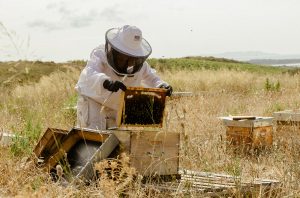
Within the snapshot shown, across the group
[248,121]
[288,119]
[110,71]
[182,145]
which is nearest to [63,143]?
[110,71]

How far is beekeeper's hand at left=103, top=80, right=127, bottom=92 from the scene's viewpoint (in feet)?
14.0

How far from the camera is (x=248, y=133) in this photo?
6.13m

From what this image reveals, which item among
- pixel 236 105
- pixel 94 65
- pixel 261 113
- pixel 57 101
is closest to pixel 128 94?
pixel 94 65

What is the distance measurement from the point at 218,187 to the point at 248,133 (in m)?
2.46

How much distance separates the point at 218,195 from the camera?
370 centimetres

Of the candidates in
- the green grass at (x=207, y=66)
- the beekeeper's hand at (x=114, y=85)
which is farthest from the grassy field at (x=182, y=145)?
the green grass at (x=207, y=66)

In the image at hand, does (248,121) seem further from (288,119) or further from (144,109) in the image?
(144,109)

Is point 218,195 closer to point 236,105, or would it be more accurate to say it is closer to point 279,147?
point 279,147

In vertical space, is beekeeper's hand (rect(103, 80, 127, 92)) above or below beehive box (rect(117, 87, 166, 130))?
above

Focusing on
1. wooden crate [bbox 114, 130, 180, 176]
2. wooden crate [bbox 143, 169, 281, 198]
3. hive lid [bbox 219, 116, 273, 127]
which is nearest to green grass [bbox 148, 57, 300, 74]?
hive lid [bbox 219, 116, 273, 127]

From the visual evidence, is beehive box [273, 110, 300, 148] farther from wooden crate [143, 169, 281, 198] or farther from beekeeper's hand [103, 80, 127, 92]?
beekeeper's hand [103, 80, 127, 92]

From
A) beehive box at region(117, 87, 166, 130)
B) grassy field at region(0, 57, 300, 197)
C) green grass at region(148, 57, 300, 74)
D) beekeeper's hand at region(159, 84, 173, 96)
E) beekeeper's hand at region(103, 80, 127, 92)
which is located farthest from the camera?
green grass at region(148, 57, 300, 74)

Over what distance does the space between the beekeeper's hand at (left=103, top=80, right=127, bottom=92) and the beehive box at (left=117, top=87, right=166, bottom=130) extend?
6.6 inches

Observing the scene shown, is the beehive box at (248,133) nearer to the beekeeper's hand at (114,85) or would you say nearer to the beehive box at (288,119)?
the beehive box at (288,119)
